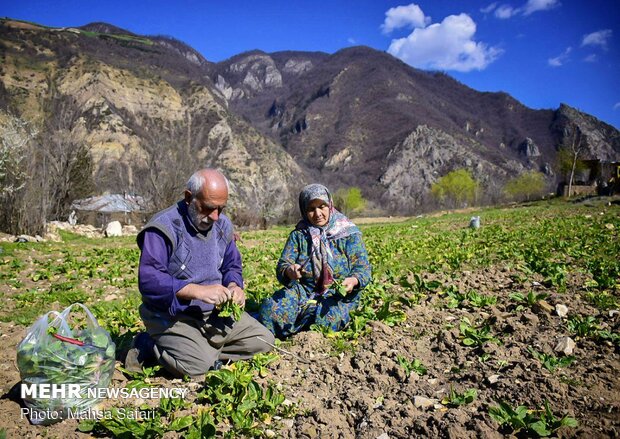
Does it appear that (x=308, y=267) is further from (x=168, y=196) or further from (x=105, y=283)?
(x=168, y=196)

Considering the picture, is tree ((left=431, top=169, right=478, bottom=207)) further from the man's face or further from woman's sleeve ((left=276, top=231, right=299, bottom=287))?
the man's face

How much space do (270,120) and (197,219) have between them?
147 meters

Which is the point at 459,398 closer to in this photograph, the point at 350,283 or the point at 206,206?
the point at 350,283

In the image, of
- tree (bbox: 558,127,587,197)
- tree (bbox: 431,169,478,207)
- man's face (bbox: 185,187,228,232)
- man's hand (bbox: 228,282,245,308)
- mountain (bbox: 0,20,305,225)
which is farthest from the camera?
tree (bbox: 431,169,478,207)

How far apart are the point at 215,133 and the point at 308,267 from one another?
68364 mm

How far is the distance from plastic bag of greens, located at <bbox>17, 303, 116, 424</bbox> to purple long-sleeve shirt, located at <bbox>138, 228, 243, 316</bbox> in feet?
1.61

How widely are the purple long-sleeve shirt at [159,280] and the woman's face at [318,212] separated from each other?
51.5 inches

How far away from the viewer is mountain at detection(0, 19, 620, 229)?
36781mm

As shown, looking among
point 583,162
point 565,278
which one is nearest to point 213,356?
point 565,278

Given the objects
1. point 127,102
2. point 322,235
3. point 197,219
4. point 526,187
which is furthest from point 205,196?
point 526,187

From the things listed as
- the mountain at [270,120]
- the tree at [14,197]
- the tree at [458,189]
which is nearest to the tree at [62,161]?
the mountain at [270,120]

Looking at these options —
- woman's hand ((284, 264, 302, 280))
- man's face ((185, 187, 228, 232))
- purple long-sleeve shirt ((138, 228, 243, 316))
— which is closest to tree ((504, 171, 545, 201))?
woman's hand ((284, 264, 302, 280))

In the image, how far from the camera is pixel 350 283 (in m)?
3.71

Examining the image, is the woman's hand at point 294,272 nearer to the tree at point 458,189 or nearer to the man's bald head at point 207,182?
the man's bald head at point 207,182
